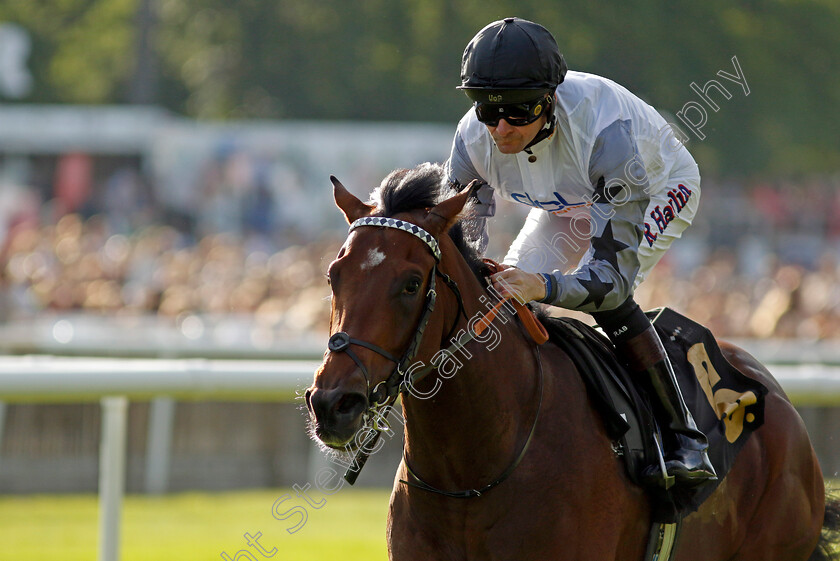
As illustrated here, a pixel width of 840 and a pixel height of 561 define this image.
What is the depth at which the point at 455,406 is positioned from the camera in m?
3.25

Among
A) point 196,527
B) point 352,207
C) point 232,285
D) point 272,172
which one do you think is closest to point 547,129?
point 352,207

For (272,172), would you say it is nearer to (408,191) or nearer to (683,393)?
(683,393)

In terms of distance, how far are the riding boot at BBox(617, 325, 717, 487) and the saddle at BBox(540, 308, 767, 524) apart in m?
0.05

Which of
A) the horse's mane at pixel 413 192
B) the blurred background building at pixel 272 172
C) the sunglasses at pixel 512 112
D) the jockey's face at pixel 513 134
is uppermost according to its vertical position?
the sunglasses at pixel 512 112

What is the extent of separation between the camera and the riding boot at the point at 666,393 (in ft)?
12.0

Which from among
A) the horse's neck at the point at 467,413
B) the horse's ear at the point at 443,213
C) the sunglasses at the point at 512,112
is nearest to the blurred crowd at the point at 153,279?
the sunglasses at the point at 512,112

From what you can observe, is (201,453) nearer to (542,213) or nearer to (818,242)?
(542,213)

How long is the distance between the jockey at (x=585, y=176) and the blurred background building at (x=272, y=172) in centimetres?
307

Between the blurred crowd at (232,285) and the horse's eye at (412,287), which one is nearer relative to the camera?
the horse's eye at (412,287)

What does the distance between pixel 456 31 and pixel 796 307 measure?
48.8 ft

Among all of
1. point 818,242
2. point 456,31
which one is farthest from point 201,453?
point 456,31

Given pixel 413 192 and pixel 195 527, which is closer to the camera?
pixel 413 192

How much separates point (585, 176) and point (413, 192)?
73 centimetres

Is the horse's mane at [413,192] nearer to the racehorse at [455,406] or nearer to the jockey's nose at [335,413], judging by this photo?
the racehorse at [455,406]
